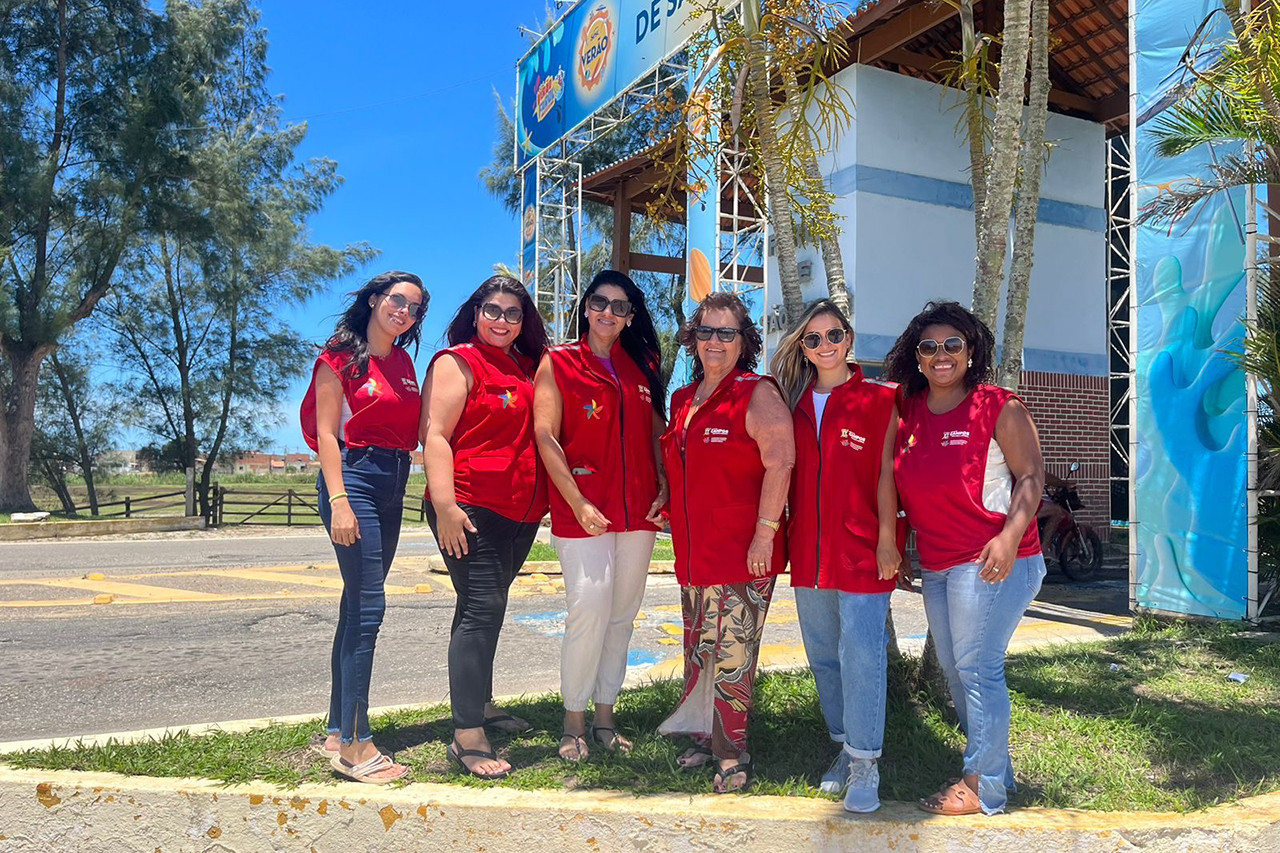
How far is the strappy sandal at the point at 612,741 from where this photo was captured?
3734 millimetres

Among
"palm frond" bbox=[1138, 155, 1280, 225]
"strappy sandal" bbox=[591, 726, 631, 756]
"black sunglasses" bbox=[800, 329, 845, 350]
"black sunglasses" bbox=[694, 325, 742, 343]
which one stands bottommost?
"strappy sandal" bbox=[591, 726, 631, 756]

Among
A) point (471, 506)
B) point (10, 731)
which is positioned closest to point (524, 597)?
point (10, 731)

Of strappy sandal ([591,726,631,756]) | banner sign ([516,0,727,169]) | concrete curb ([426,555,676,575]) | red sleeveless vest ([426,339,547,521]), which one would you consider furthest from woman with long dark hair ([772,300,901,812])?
banner sign ([516,0,727,169])

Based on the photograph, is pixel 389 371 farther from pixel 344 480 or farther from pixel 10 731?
pixel 10 731

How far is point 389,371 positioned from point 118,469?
26.5 metres

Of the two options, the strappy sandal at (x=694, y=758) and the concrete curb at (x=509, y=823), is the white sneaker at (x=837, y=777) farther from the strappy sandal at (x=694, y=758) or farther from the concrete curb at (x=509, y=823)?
the strappy sandal at (x=694, y=758)

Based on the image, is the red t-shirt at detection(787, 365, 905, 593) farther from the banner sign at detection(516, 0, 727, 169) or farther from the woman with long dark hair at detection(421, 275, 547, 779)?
the banner sign at detection(516, 0, 727, 169)

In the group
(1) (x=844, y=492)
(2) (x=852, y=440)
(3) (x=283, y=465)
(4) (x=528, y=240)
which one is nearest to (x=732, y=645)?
(1) (x=844, y=492)

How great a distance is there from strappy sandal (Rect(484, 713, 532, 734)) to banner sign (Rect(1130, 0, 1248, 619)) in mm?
5260

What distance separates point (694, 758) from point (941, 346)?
184cm

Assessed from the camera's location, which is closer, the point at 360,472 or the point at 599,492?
the point at 360,472

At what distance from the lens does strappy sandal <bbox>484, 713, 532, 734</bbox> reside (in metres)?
4.10

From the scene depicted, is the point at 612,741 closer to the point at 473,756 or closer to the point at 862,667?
the point at 473,756

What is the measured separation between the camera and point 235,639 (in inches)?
275
